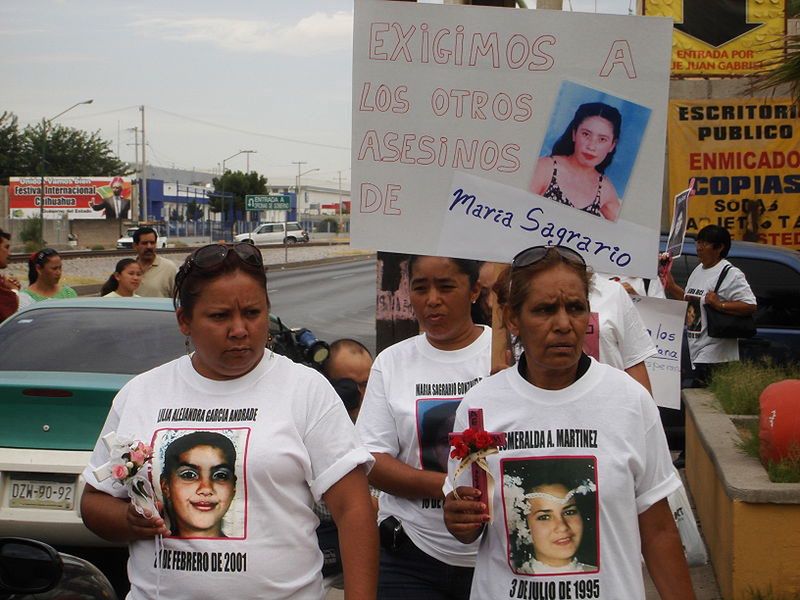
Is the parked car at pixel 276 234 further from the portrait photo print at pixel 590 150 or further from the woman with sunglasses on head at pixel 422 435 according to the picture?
the woman with sunglasses on head at pixel 422 435

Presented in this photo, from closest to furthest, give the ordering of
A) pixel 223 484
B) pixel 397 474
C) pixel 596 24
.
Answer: pixel 223 484, pixel 397 474, pixel 596 24

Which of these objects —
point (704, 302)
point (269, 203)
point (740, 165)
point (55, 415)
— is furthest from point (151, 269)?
point (269, 203)

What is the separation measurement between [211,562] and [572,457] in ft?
2.99

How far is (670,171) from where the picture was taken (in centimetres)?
1700

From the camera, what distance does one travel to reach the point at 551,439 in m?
2.78

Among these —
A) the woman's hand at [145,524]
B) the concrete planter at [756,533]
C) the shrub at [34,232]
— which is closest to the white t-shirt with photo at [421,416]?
the woman's hand at [145,524]

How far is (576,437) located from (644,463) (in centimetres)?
19

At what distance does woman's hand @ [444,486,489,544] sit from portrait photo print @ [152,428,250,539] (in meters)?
0.51

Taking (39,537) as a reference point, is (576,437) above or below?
above

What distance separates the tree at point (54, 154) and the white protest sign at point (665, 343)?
75420 millimetres

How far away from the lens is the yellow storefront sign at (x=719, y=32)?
57.7ft

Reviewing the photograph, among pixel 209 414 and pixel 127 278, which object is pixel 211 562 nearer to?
pixel 209 414

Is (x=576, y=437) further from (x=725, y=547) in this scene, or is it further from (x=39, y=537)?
(x=39, y=537)

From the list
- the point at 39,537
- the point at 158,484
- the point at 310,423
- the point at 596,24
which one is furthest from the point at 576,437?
the point at 39,537
